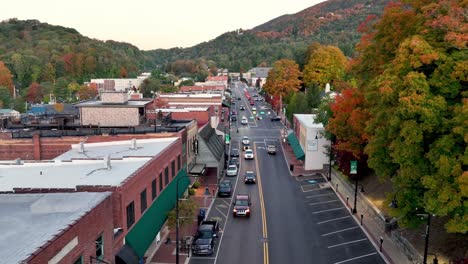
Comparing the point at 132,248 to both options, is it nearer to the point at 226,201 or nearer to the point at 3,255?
the point at 3,255

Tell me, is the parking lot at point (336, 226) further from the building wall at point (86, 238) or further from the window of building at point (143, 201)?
the building wall at point (86, 238)

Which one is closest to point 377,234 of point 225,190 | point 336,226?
point 336,226

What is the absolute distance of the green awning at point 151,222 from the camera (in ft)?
83.6

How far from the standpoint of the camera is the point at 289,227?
3519cm

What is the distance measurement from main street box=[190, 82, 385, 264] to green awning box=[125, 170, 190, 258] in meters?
3.49

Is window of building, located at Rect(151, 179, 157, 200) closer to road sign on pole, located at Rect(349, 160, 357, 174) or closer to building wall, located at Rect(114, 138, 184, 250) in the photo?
building wall, located at Rect(114, 138, 184, 250)

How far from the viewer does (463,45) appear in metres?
23.0

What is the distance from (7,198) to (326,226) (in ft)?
77.2

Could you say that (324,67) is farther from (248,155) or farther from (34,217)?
(34,217)

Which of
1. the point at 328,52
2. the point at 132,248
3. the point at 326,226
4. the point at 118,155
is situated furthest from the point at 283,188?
the point at 328,52

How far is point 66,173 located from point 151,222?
6198mm

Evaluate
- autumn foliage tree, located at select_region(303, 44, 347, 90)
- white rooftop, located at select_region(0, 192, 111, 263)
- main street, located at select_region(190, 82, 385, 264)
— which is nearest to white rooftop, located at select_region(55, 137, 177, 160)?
main street, located at select_region(190, 82, 385, 264)

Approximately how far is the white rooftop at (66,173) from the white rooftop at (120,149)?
259 centimetres

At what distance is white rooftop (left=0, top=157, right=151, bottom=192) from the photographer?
25.7 metres
